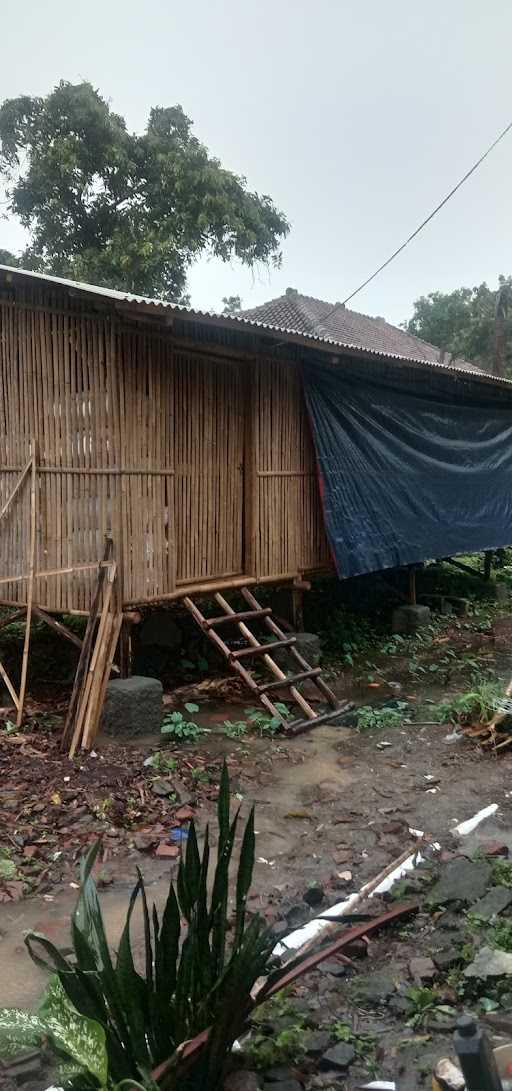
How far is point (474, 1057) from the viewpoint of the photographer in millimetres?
1867

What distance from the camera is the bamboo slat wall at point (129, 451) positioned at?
6.34m

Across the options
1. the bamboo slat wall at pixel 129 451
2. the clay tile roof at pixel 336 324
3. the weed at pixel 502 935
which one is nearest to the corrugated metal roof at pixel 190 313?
the bamboo slat wall at pixel 129 451

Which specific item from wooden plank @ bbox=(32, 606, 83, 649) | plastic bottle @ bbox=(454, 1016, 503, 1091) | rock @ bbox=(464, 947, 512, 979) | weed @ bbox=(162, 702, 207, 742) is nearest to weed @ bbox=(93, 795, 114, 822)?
weed @ bbox=(162, 702, 207, 742)

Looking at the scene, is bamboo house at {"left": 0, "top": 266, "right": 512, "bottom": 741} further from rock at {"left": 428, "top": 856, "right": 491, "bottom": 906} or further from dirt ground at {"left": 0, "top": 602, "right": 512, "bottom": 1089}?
rock at {"left": 428, "top": 856, "right": 491, "bottom": 906}

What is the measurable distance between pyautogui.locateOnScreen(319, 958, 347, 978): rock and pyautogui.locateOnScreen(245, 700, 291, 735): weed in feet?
10.7

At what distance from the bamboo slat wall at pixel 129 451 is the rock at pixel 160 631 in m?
0.86

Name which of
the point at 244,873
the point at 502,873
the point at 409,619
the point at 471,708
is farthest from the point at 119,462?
the point at 409,619

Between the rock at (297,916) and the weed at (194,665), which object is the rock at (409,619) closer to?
the weed at (194,665)

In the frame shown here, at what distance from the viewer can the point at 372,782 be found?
5539 mm

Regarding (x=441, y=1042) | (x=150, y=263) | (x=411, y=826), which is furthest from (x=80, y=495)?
(x=150, y=263)

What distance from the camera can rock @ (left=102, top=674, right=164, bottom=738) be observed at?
606cm

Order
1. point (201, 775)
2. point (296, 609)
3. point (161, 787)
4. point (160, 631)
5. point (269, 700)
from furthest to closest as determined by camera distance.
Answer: point (296, 609)
point (160, 631)
point (269, 700)
point (201, 775)
point (161, 787)

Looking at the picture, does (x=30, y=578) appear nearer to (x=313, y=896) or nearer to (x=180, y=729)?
(x=180, y=729)

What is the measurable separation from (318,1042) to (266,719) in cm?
395
